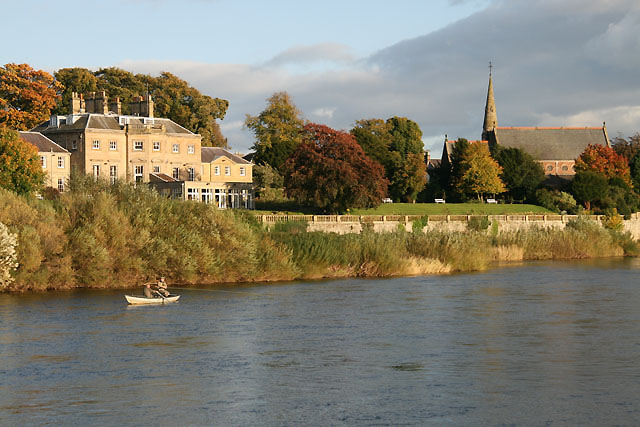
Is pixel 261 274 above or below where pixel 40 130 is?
below

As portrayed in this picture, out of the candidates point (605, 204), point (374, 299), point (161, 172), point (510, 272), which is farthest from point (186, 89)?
point (374, 299)

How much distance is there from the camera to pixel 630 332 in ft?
105

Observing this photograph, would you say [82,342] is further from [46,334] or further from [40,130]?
[40,130]

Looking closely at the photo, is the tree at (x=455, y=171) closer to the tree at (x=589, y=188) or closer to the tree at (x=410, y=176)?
the tree at (x=410, y=176)

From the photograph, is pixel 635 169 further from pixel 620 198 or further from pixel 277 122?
pixel 277 122

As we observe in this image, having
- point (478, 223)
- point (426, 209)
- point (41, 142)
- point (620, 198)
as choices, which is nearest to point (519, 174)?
point (620, 198)

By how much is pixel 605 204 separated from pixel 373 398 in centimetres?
8747

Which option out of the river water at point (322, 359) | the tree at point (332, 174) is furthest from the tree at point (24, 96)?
the river water at point (322, 359)

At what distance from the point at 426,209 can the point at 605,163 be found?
3321 centimetres

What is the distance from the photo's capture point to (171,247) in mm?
45031

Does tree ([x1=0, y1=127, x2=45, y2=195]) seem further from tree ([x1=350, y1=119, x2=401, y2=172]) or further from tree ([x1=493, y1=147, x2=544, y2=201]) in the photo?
tree ([x1=493, y1=147, x2=544, y2=201])

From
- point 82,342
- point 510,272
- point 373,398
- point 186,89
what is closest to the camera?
point 373,398

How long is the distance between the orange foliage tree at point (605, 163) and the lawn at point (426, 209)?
55.0 feet

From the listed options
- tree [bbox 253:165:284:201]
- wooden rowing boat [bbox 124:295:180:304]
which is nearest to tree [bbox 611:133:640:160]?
tree [bbox 253:165:284:201]
